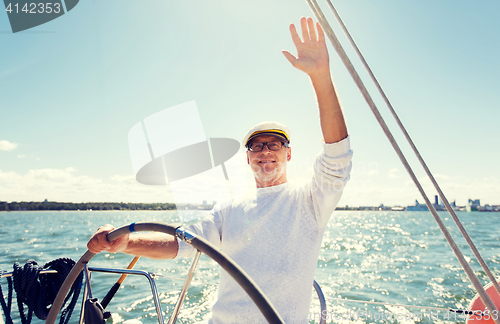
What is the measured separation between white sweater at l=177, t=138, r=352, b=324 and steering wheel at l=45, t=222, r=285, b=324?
0.42m

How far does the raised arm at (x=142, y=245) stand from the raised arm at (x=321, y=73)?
89 cm

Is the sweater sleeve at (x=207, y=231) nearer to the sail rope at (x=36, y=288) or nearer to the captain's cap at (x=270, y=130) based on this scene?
the captain's cap at (x=270, y=130)

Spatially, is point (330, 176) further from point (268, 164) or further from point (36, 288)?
point (36, 288)

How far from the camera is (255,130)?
5.63 feet

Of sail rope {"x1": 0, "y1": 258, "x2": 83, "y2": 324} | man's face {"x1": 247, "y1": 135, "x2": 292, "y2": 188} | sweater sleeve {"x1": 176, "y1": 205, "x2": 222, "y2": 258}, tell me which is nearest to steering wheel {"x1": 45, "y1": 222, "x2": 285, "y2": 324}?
sweater sleeve {"x1": 176, "y1": 205, "x2": 222, "y2": 258}

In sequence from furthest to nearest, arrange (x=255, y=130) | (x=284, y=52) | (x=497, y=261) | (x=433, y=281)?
(x=497, y=261), (x=433, y=281), (x=255, y=130), (x=284, y=52)

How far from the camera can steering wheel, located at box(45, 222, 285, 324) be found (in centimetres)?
78

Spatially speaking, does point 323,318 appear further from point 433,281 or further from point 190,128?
point 433,281

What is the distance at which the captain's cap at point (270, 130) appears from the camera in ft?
5.54

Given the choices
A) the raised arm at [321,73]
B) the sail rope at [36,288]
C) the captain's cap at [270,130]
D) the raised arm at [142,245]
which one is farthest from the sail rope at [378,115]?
the sail rope at [36,288]

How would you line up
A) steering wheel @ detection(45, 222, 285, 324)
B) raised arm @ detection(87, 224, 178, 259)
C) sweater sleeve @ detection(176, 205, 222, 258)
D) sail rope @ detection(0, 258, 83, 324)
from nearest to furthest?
steering wheel @ detection(45, 222, 285, 324) < raised arm @ detection(87, 224, 178, 259) < sweater sleeve @ detection(176, 205, 222, 258) < sail rope @ detection(0, 258, 83, 324)

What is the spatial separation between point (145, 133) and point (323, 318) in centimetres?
195

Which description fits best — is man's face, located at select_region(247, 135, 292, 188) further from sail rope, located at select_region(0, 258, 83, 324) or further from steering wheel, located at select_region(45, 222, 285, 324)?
sail rope, located at select_region(0, 258, 83, 324)

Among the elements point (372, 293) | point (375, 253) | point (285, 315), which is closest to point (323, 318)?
point (285, 315)
